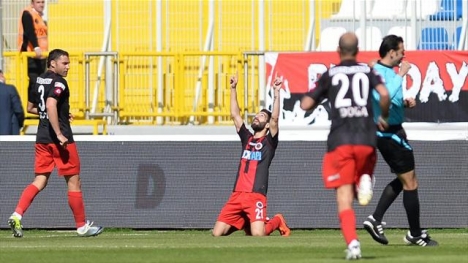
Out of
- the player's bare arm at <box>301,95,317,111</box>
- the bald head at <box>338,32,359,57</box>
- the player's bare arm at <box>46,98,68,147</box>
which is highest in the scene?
the bald head at <box>338,32,359,57</box>

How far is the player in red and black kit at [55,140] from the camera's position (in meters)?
14.5

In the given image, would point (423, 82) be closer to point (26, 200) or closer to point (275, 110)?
point (275, 110)

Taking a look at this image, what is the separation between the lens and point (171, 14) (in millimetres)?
21234

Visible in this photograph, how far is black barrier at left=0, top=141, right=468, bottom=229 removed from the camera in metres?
17.3

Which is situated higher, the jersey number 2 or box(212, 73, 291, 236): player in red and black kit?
the jersey number 2

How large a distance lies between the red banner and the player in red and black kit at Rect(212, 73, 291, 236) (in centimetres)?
444

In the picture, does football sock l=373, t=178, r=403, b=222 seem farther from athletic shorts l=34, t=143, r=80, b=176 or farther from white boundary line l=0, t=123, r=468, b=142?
white boundary line l=0, t=123, r=468, b=142

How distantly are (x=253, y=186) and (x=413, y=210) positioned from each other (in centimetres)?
296

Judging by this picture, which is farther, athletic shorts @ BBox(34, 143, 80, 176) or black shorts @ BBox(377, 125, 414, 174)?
athletic shorts @ BBox(34, 143, 80, 176)

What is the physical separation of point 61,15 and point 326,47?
13.8 ft

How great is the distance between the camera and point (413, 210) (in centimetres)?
1282

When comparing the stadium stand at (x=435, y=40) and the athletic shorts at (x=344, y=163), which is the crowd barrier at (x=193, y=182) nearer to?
the stadium stand at (x=435, y=40)

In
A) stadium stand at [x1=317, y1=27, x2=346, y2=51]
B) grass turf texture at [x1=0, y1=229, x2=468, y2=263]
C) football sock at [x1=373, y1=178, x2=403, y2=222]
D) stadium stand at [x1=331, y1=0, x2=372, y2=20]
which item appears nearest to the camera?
grass turf texture at [x1=0, y1=229, x2=468, y2=263]

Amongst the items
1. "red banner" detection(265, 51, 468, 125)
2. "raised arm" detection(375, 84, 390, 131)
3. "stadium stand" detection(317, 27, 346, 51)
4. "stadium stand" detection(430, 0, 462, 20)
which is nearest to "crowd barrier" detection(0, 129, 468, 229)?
"red banner" detection(265, 51, 468, 125)
